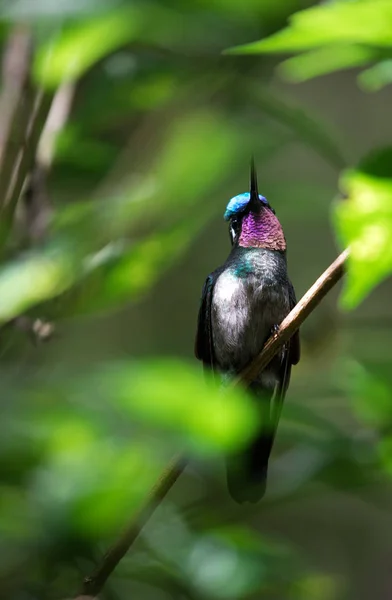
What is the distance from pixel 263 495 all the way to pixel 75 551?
0.62 metres

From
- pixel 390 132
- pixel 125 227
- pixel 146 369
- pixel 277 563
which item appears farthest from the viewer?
pixel 390 132

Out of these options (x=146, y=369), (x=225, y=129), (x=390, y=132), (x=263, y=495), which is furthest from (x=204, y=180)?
(x=390, y=132)

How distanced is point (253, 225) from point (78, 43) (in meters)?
0.50

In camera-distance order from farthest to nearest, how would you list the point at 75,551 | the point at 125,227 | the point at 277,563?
the point at 277,563 < the point at 125,227 < the point at 75,551

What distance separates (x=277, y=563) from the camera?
980mm

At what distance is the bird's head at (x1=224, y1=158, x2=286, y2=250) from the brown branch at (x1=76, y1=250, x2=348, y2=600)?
0.52ft

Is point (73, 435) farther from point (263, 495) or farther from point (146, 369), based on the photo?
point (263, 495)

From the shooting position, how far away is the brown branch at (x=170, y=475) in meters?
0.45

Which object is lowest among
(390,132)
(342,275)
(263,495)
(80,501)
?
(390,132)

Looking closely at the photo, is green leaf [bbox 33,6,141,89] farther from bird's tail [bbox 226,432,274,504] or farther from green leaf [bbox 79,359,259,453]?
A: bird's tail [bbox 226,432,274,504]

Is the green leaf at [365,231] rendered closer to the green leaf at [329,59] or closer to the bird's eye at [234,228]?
the green leaf at [329,59]

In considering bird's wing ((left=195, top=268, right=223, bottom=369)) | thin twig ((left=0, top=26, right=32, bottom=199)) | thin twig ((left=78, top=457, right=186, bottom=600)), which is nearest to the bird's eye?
bird's wing ((left=195, top=268, right=223, bottom=369))

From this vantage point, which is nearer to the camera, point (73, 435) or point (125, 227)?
point (73, 435)

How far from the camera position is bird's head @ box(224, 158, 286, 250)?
0.86 meters
